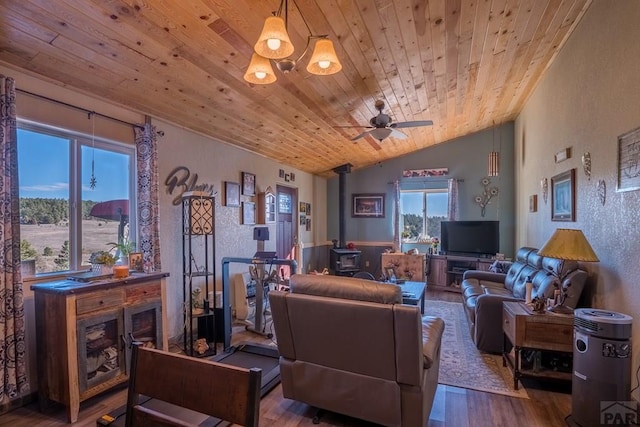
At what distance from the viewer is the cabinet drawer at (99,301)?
95.7 inches

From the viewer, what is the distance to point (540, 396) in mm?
2723

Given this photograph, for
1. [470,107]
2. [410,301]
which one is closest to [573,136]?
[470,107]

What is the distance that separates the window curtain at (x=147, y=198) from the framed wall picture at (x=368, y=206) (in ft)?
17.8

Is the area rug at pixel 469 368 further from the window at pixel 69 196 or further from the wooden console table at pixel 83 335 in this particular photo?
the window at pixel 69 196

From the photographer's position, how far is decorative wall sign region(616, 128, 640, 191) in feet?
7.78

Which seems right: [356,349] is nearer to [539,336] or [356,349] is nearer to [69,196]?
[539,336]

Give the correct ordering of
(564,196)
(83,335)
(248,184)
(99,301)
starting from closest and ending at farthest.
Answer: (83,335), (99,301), (564,196), (248,184)

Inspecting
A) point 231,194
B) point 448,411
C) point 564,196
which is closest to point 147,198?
point 231,194

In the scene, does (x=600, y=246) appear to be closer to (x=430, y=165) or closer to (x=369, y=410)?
(x=369, y=410)

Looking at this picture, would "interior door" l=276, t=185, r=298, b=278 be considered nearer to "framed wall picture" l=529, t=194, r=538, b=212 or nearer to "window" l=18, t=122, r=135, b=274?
"window" l=18, t=122, r=135, b=274

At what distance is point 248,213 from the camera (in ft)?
17.0

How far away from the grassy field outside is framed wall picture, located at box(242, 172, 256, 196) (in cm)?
201

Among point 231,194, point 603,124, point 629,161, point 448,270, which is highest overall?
point 603,124

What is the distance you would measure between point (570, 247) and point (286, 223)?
4.72m
